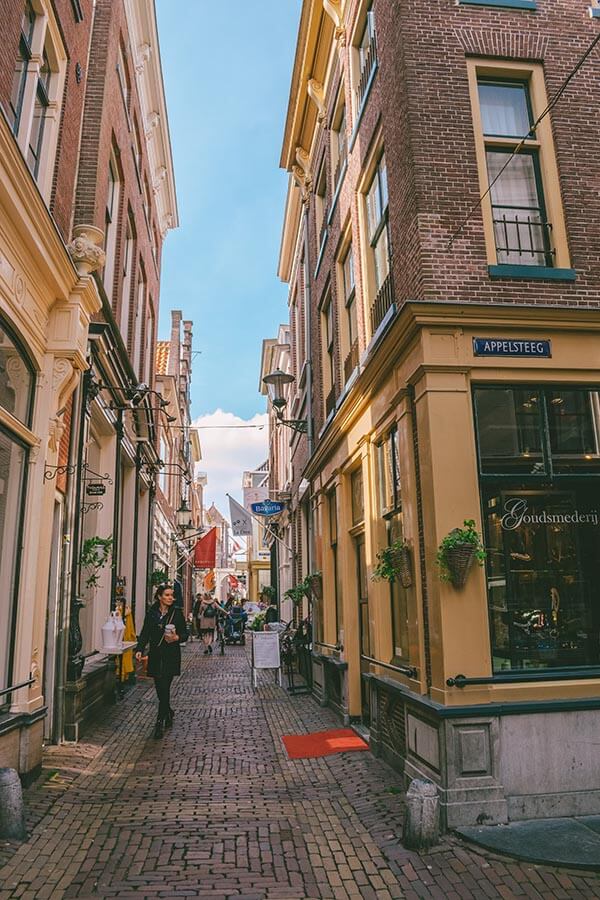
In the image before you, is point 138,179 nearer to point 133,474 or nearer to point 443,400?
point 133,474

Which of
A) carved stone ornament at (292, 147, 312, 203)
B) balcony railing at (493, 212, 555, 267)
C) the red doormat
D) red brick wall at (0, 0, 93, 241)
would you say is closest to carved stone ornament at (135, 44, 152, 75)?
carved stone ornament at (292, 147, 312, 203)

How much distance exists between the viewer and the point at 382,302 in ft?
28.8

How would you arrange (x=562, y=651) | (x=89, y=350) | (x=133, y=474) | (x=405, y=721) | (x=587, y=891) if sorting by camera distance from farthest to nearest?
(x=133, y=474) < (x=89, y=350) < (x=405, y=721) < (x=562, y=651) < (x=587, y=891)

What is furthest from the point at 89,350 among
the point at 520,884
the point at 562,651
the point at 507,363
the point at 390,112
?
the point at 520,884

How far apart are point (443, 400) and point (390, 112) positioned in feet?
13.4

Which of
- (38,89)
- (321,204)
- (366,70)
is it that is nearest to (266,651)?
(321,204)

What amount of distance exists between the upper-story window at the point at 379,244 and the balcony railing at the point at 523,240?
1571 mm

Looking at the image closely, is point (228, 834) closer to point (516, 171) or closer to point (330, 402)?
point (516, 171)

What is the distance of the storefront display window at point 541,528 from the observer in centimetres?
621

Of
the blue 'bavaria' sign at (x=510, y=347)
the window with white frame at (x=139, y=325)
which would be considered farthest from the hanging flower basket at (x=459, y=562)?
the window with white frame at (x=139, y=325)

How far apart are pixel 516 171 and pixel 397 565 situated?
15.2ft

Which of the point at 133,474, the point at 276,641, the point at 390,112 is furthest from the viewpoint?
the point at 133,474

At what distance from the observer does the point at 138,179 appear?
54.4 ft

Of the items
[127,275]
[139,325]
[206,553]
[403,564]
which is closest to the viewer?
[403,564]
